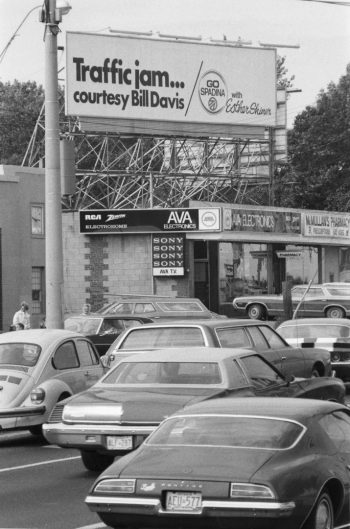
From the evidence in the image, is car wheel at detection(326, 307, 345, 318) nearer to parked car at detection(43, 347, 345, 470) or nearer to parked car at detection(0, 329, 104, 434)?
parked car at detection(0, 329, 104, 434)

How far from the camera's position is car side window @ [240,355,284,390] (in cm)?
1303

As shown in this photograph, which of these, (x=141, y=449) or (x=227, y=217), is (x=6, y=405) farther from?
(x=227, y=217)

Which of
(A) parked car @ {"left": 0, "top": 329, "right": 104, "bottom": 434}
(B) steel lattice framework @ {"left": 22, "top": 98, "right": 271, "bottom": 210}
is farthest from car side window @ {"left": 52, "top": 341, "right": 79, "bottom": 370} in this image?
(B) steel lattice framework @ {"left": 22, "top": 98, "right": 271, "bottom": 210}

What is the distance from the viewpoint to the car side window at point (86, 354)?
674 inches

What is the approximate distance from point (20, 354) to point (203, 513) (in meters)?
9.48

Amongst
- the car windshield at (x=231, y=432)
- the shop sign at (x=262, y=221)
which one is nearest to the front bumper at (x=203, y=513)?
the car windshield at (x=231, y=432)

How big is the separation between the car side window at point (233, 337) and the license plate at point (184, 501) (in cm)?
882

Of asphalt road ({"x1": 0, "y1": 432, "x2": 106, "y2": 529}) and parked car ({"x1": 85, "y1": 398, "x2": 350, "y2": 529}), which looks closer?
parked car ({"x1": 85, "y1": 398, "x2": 350, "y2": 529})

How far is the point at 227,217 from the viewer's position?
4475 centimetres

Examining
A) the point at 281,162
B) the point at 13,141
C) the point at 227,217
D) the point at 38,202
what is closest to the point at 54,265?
the point at 38,202

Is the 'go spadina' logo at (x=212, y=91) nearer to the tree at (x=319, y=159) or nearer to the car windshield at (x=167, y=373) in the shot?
the tree at (x=319, y=159)

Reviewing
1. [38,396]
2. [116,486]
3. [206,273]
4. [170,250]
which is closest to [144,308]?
[170,250]

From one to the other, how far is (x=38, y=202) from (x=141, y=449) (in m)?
33.1

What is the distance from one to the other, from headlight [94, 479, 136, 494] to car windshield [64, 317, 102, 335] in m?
18.5
